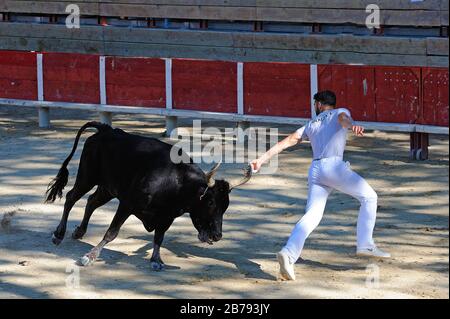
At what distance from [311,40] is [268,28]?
0.91m

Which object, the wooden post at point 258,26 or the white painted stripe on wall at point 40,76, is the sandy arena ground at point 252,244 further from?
the wooden post at point 258,26

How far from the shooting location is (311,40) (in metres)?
15.8

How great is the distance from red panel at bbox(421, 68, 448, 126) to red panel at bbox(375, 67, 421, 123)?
0.26 feet

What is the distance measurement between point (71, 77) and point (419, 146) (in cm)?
505

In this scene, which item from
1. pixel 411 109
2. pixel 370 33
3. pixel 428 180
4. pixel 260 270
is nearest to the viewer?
pixel 260 270

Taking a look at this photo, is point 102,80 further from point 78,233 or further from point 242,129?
point 78,233

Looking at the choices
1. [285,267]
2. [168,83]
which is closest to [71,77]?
[168,83]

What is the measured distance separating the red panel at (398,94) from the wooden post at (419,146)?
220 millimetres

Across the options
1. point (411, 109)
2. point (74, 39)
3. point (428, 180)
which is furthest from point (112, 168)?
point (74, 39)

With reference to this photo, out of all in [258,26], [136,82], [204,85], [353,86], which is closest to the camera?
[353,86]

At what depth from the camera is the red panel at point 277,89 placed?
45.4ft

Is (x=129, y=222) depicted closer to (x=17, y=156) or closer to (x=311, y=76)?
(x=17, y=156)

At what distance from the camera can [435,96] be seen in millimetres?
12852

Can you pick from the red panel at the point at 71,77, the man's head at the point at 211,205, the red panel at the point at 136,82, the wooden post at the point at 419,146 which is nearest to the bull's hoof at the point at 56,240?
the man's head at the point at 211,205
